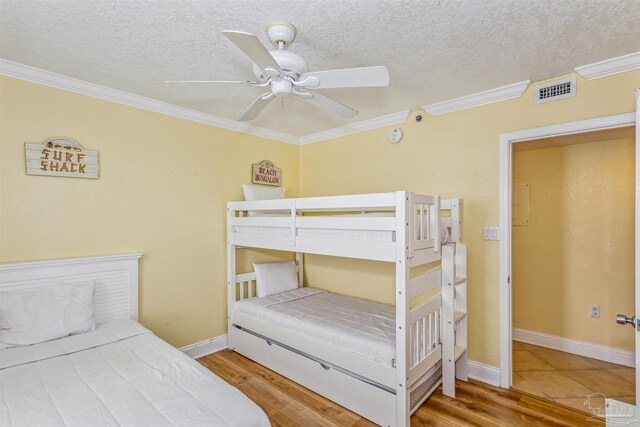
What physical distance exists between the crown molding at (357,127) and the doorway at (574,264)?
3.84 feet

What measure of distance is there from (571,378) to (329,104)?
3025 mm

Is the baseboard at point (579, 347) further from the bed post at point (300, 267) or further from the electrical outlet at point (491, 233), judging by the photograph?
the bed post at point (300, 267)

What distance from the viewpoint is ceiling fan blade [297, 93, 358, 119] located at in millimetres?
1808

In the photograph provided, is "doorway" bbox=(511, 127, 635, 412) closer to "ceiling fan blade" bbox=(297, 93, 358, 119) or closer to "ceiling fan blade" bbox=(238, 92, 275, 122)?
"ceiling fan blade" bbox=(297, 93, 358, 119)

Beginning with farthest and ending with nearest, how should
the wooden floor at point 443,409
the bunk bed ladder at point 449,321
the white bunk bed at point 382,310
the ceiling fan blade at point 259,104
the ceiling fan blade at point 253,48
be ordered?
the bunk bed ladder at point 449,321, the wooden floor at point 443,409, the white bunk bed at point 382,310, the ceiling fan blade at point 259,104, the ceiling fan blade at point 253,48

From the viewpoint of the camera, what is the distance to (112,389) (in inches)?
57.7

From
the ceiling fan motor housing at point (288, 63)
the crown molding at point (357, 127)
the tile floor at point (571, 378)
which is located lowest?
the tile floor at point (571, 378)

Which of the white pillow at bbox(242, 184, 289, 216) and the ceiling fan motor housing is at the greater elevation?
the ceiling fan motor housing

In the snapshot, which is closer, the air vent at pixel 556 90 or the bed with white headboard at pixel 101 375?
the bed with white headboard at pixel 101 375

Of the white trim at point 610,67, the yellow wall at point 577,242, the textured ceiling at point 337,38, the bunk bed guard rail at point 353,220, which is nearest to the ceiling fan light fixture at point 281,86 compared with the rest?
the textured ceiling at point 337,38

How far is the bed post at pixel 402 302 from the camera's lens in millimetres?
1829

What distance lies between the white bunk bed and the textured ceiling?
898 millimetres

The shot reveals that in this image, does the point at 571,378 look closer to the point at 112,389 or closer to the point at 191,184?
the point at 112,389

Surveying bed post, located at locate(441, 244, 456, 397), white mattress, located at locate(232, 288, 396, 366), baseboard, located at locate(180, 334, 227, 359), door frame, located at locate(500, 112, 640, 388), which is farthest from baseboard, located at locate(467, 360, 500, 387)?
baseboard, located at locate(180, 334, 227, 359)
